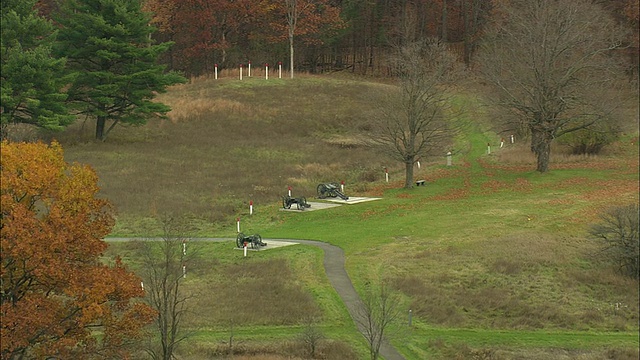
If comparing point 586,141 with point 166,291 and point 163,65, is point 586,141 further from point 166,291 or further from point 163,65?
point 166,291

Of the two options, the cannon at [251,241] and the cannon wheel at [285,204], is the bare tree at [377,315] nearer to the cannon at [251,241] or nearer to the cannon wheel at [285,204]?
the cannon at [251,241]

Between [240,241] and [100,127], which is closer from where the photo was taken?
[240,241]

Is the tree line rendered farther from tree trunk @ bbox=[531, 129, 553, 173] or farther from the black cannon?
the black cannon

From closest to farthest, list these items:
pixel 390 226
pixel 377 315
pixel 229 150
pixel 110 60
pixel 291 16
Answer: pixel 377 315 → pixel 390 226 → pixel 110 60 → pixel 229 150 → pixel 291 16

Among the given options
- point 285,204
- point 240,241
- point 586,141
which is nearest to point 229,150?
point 285,204

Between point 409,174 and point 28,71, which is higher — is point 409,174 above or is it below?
below

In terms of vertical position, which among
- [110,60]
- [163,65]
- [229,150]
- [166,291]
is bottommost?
[166,291]

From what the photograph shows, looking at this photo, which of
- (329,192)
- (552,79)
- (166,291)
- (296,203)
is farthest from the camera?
(552,79)
